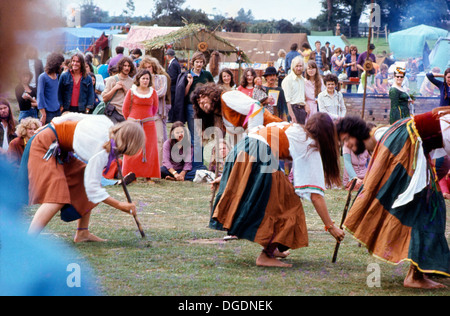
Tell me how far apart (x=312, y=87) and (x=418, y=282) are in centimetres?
730

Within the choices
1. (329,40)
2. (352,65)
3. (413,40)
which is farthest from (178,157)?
(329,40)

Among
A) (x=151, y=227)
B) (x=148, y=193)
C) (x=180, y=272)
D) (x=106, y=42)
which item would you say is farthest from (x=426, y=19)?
(x=180, y=272)

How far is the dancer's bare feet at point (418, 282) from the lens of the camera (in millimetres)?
5059

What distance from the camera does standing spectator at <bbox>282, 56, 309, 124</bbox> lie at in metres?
11.5

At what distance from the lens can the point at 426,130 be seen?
508 centimetres

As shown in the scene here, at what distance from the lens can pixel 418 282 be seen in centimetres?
509

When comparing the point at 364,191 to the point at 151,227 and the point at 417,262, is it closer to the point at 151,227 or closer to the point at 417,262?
the point at 417,262

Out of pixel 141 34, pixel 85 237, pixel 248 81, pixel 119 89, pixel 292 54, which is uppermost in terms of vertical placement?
pixel 141 34

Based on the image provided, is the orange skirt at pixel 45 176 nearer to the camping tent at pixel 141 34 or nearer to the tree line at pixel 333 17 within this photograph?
the tree line at pixel 333 17

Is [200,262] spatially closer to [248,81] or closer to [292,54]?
[248,81]

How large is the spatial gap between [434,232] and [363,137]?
0.99 metres

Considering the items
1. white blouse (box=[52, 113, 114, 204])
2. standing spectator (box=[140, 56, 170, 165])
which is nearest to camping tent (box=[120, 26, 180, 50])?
standing spectator (box=[140, 56, 170, 165])

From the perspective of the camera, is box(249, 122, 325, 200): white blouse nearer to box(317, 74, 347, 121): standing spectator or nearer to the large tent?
box(317, 74, 347, 121): standing spectator

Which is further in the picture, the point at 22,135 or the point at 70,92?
the point at 70,92
